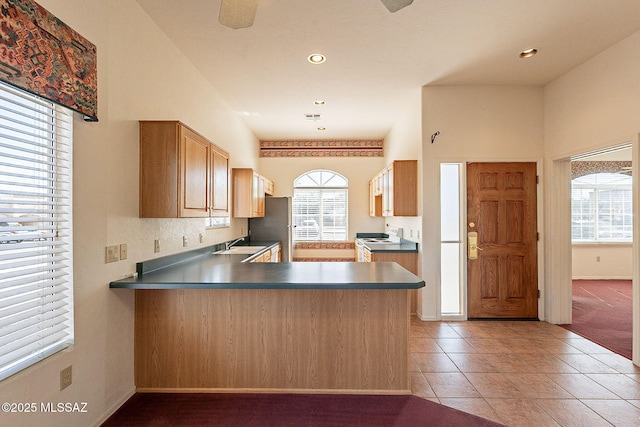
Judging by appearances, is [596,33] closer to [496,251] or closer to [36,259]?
[496,251]

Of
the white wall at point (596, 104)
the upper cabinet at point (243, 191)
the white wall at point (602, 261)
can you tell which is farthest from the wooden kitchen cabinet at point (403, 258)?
the white wall at point (602, 261)

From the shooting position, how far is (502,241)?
4.09 meters

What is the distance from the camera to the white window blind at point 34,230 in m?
1.51

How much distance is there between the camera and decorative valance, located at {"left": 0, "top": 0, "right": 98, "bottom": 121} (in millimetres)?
1373

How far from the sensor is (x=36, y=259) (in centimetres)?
168

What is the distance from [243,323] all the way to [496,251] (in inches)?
130

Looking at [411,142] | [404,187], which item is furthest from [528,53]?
[404,187]

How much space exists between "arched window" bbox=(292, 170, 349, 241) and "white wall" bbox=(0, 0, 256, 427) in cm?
444

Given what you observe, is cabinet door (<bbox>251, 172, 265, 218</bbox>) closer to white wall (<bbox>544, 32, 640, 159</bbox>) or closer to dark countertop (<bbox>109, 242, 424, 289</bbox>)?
dark countertop (<bbox>109, 242, 424, 289</bbox>)

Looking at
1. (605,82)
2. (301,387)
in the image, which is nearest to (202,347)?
(301,387)

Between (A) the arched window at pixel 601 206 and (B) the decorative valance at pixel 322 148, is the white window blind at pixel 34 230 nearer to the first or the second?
(B) the decorative valance at pixel 322 148

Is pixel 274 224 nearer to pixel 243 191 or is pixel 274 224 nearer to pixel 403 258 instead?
pixel 243 191

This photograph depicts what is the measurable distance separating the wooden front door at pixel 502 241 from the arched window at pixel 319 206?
11.0ft

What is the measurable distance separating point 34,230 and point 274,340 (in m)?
1.62
